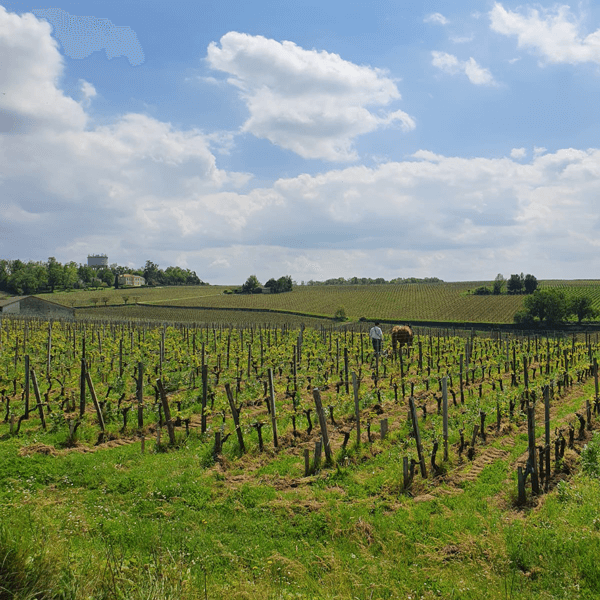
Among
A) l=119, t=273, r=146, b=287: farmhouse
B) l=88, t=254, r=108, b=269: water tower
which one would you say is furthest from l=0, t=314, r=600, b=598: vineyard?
l=88, t=254, r=108, b=269: water tower

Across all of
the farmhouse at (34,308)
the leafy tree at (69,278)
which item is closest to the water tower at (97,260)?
the leafy tree at (69,278)

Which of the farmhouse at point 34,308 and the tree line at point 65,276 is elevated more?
the tree line at point 65,276

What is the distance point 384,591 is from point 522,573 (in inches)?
68.0

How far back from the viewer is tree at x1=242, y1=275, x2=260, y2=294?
108812mm

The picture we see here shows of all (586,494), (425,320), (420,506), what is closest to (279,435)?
(420,506)

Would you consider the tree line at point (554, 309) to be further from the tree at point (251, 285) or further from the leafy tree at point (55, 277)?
the leafy tree at point (55, 277)

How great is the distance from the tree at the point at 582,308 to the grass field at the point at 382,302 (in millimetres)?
7716

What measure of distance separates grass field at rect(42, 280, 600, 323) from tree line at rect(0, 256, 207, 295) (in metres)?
14.6

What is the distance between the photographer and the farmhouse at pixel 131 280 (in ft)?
437

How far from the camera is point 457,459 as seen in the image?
9266mm

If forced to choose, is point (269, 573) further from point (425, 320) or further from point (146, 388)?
point (425, 320)

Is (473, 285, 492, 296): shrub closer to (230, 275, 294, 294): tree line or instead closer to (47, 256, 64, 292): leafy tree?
(230, 275, 294, 294): tree line

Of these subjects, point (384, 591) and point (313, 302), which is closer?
point (384, 591)

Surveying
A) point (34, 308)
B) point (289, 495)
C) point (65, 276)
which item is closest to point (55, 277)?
point (65, 276)
